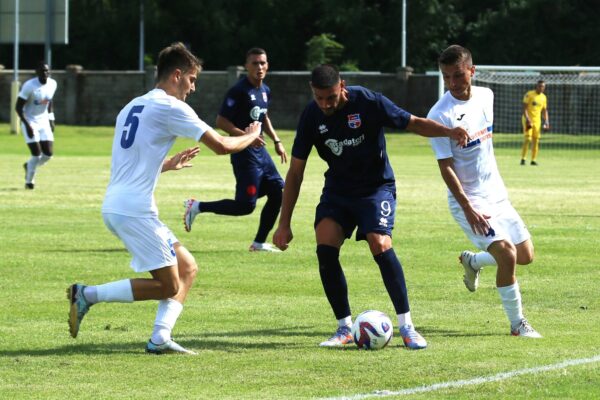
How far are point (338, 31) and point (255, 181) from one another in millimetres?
56295

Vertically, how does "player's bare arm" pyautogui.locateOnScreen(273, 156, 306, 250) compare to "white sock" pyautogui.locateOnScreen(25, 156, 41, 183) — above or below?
above

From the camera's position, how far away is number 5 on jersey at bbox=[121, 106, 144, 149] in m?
8.41

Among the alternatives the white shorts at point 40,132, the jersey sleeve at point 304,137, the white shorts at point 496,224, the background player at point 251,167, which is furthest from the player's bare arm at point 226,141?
the white shorts at point 40,132

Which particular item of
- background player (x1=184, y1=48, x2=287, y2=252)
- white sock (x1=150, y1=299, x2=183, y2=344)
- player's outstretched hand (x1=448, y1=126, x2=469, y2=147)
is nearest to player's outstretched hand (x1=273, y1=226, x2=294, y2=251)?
white sock (x1=150, y1=299, x2=183, y2=344)

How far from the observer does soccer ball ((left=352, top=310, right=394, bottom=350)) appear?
8820 mm

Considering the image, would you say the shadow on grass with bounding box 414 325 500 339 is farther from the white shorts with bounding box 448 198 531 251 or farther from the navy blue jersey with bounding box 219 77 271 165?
the navy blue jersey with bounding box 219 77 271 165

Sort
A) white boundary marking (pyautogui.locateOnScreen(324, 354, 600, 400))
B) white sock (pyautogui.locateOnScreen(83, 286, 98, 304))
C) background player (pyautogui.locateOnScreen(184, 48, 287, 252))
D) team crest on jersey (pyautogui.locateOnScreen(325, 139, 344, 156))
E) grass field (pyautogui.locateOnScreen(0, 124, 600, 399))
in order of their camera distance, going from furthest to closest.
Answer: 1. background player (pyautogui.locateOnScreen(184, 48, 287, 252))
2. team crest on jersey (pyautogui.locateOnScreen(325, 139, 344, 156))
3. white sock (pyautogui.locateOnScreen(83, 286, 98, 304))
4. grass field (pyautogui.locateOnScreen(0, 124, 600, 399))
5. white boundary marking (pyautogui.locateOnScreen(324, 354, 600, 400))

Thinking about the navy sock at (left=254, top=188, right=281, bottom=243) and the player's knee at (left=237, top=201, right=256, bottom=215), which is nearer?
the navy sock at (left=254, top=188, right=281, bottom=243)

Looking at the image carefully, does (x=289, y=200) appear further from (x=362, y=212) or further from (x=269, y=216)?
(x=269, y=216)

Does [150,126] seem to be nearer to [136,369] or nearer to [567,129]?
[136,369]

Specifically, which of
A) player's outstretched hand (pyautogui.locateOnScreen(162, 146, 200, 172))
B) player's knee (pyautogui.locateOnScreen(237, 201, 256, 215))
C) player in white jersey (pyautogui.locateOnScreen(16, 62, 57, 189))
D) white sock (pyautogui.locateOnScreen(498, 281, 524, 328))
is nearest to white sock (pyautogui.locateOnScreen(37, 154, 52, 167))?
player in white jersey (pyautogui.locateOnScreen(16, 62, 57, 189))

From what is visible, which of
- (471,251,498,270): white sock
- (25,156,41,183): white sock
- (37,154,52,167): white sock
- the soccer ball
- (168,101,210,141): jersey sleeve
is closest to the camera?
(168,101,210,141): jersey sleeve

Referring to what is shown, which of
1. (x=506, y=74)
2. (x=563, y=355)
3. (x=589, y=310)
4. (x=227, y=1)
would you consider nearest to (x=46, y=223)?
(x=589, y=310)

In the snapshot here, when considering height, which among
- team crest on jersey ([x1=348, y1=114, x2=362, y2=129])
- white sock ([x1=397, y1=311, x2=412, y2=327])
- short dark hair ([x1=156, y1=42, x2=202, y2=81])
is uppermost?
short dark hair ([x1=156, y1=42, x2=202, y2=81])
